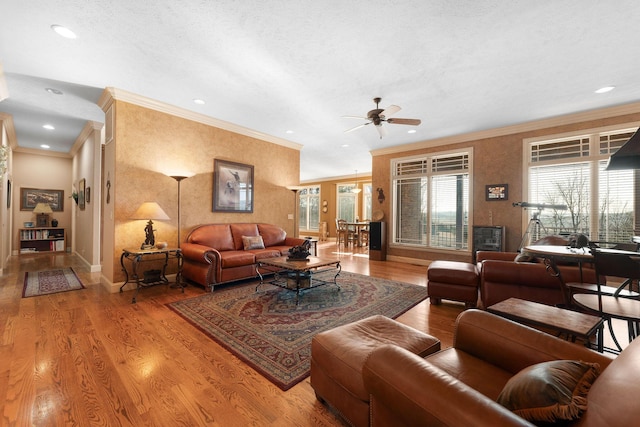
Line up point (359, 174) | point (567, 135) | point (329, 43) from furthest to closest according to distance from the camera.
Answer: point (359, 174) → point (567, 135) → point (329, 43)

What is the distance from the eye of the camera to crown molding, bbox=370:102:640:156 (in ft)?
14.1

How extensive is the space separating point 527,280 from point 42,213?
10573 millimetres

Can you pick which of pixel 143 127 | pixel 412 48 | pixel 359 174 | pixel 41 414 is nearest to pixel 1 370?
pixel 41 414

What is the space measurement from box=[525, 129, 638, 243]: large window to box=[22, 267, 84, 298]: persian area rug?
7.82 meters

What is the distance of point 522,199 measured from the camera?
5.15 metres

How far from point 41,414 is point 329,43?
143 inches

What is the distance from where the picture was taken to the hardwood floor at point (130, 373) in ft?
5.21

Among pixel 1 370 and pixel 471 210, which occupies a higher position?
pixel 471 210

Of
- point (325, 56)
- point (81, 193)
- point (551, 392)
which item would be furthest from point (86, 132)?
point (551, 392)

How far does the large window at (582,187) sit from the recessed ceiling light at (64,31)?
22.3ft

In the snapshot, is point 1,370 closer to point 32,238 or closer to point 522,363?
point 522,363

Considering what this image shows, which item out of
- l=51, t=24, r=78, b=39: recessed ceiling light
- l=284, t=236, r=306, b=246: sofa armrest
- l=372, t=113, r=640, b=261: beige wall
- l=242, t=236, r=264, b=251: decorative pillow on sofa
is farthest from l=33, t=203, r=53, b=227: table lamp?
l=372, t=113, r=640, b=261: beige wall

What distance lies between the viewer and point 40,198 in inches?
280

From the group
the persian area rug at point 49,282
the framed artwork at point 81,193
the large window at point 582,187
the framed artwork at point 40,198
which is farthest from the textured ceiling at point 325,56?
the framed artwork at point 40,198
